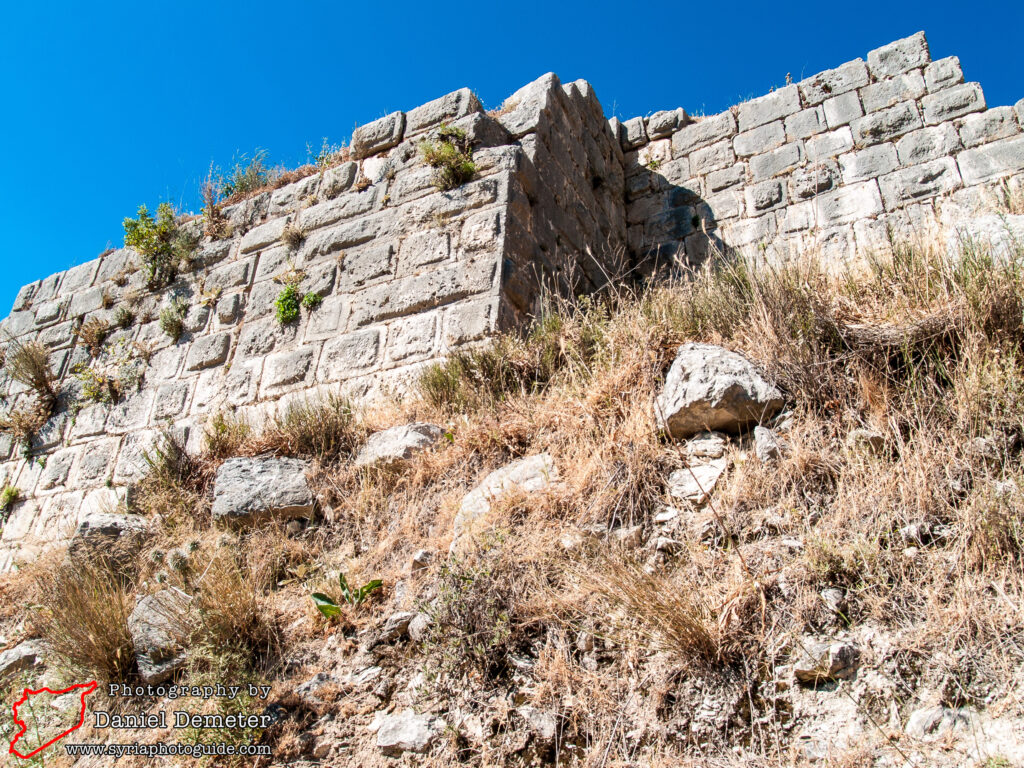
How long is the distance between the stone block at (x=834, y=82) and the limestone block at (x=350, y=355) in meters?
5.01

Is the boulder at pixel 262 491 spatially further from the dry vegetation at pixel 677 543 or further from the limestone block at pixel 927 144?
the limestone block at pixel 927 144

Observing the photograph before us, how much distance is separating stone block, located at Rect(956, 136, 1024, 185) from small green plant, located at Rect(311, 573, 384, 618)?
5777 mm

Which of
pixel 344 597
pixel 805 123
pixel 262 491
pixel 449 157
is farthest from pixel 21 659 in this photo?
pixel 805 123

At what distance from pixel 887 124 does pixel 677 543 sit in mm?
5598

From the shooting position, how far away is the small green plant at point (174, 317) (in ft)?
20.5

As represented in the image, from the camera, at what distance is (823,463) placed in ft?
8.88

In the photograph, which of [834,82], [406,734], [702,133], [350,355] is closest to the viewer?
[406,734]

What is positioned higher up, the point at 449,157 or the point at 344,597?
the point at 449,157

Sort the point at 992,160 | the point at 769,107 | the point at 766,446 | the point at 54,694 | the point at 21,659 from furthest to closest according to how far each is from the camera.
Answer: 1. the point at 769,107
2. the point at 992,160
3. the point at 21,659
4. the point at 54,694
5. the point at 766,446

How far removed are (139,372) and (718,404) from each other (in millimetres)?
5229

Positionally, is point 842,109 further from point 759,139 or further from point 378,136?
point 378,136

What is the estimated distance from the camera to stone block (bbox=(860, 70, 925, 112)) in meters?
6.60

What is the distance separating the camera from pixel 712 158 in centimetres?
736

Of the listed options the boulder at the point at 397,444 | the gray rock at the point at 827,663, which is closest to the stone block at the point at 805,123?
the boulder at the point at 397,444
